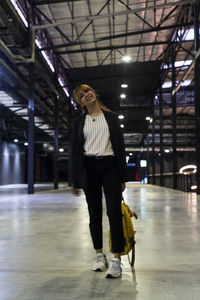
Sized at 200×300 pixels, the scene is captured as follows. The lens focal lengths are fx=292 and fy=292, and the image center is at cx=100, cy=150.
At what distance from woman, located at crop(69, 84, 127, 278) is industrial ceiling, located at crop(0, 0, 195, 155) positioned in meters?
8.88

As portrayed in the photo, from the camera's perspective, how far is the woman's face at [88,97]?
2471mm

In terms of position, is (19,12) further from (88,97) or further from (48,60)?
(88,97)

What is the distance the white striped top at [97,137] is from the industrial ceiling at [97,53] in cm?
890

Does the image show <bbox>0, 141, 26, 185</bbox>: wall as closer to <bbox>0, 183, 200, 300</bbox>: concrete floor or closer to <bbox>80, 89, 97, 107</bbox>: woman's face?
<bbox>0, 183, 200, 300</bbox>: concrete floor

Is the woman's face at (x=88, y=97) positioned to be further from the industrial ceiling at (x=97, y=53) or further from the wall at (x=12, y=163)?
the wall at (x=12, y=163)

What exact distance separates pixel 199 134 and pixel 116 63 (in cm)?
792

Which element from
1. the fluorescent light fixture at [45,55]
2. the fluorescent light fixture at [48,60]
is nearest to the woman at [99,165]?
the fluorescent light fixture at [45,55]

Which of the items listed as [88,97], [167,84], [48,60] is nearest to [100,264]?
[88,97]

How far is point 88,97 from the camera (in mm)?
2473

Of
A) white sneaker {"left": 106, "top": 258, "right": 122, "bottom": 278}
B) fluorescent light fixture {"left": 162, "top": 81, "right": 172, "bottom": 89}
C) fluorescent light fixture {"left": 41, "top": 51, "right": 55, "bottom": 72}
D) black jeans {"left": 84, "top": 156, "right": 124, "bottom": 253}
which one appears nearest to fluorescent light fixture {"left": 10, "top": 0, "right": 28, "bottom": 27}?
fluorescent light fixture {"left": 41, "top": 51, "right": 55, "bottom": 72}

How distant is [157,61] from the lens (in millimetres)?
17531

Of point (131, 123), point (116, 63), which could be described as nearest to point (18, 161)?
point (131, 123)

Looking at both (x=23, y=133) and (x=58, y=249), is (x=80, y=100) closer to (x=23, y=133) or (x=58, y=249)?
(x=58, y=249)

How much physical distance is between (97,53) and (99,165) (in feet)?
48.4
